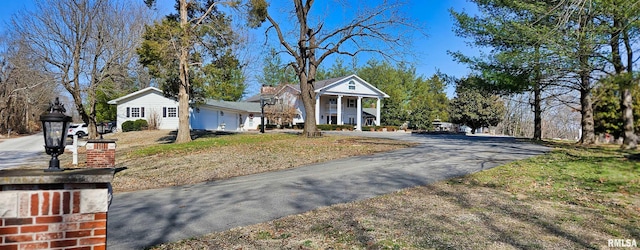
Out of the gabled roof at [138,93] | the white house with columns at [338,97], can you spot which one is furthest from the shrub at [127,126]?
the white house with columns at [338,97]

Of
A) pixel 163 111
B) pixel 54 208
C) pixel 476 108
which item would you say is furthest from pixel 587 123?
pixel 163 111

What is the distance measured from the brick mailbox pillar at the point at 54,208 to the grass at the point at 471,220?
1.76 m

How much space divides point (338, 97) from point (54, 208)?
37006 mm

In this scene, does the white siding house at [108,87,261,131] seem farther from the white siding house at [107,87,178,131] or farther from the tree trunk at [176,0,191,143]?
the tree trunk at [176,0,191,143]

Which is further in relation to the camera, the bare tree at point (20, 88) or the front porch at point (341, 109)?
the front porch at point (341, 109)

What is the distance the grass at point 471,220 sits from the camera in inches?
154

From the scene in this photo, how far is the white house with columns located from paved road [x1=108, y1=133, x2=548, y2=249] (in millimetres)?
27460

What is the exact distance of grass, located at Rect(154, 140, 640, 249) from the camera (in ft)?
12.9

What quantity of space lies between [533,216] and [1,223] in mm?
5604

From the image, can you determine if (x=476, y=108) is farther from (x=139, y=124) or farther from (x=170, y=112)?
(x=139, y=124)

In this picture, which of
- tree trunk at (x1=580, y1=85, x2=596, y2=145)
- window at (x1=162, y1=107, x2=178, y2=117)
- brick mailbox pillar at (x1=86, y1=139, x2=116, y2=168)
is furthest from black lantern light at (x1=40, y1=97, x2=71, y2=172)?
window at (x1=162, y1=107, x2=178, y2=117)

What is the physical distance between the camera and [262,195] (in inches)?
263

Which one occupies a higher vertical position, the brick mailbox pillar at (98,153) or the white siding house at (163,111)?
the white siding house at (163,111)

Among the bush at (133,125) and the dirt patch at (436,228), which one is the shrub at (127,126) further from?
the dirt patch at (436,228)
